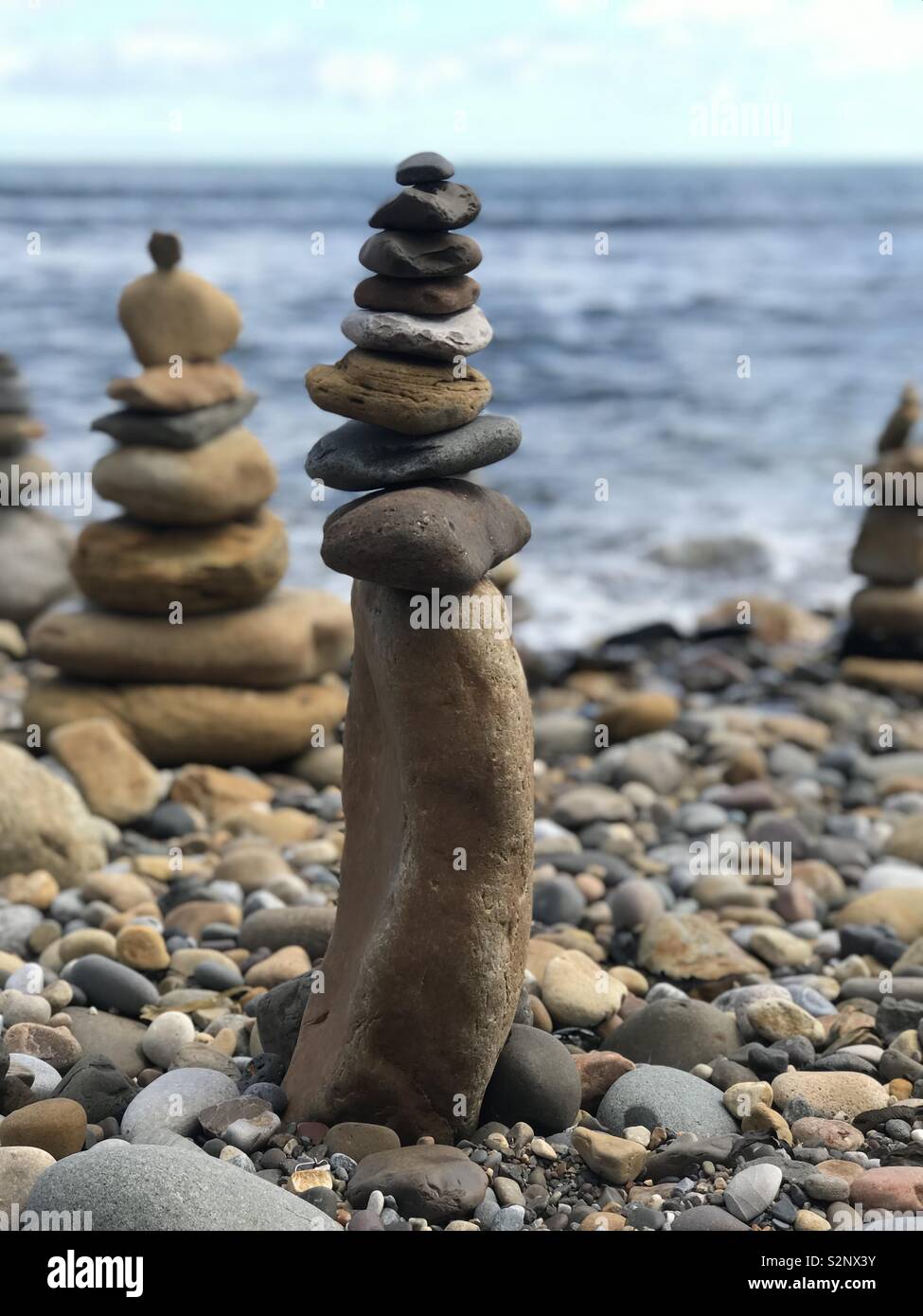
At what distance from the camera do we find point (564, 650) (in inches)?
472

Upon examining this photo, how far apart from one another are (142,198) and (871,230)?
22.8 metres

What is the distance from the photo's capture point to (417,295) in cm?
425

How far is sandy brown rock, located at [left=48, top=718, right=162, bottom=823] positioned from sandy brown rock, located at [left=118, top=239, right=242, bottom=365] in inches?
82.8

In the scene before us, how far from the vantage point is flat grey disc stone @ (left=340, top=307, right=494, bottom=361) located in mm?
4219

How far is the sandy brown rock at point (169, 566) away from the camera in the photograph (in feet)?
26.8

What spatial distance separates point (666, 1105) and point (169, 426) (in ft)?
16.1

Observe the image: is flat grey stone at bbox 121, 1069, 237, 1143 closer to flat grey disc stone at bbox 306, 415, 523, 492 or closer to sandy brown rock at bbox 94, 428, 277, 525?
flat grey disc stone at bbox 306, 415, 523, 492

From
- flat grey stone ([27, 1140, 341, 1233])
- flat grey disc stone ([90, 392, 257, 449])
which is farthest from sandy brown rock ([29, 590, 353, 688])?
flat grey stone ([27, 1140, 341, 1233])

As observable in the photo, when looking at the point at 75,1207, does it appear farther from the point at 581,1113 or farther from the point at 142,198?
the point at 142,198

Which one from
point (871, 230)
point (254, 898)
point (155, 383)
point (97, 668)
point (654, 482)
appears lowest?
point (254, 898)

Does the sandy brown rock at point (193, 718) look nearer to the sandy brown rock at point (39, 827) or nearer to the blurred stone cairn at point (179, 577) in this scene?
the blurred stone cairn at point (179, 577)

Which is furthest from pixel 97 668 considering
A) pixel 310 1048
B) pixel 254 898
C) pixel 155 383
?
pixel 310 1048

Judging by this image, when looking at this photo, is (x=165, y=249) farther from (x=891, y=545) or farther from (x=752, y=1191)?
(x=752, y=1191)

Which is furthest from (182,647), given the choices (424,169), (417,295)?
(424,169)
